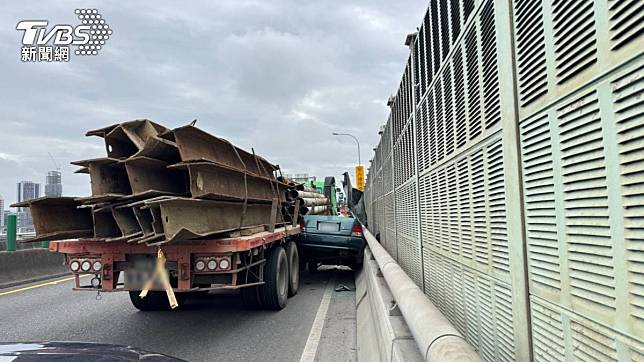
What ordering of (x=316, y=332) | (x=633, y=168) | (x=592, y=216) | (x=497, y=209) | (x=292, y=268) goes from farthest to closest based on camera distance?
(x=292, y=268) < (x=316, y=332) < (x=497, y=209) < (x=592, y=216) < (x=633, y=168)

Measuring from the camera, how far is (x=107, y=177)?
18.5 feet

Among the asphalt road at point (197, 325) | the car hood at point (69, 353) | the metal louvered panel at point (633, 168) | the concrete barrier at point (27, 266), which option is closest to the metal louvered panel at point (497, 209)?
the metal louvered panel at point (633, 168)

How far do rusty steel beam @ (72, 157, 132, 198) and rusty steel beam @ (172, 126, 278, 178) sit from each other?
2.75 ft

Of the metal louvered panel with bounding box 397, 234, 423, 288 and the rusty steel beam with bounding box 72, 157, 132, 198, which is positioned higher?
the rusty steel beam with bounding box 72, 157, 132, 198

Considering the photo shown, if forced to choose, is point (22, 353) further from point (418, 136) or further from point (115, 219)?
point (418, 136)

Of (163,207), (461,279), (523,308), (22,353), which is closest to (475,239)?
(461,279)

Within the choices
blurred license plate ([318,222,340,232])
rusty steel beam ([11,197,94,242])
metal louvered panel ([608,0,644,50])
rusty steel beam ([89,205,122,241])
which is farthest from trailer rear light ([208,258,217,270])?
blurred license plate ([318,222,340,232])

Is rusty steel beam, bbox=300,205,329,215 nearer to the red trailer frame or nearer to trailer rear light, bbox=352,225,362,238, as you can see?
trailer rear light, bbox=352,225,362,238

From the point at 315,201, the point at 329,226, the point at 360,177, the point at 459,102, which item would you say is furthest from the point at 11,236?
the point at 360,177

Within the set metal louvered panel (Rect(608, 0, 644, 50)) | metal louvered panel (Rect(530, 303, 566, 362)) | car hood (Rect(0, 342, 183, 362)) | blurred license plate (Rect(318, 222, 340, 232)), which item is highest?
metal louvered panel (Rect(608, 0, 644, 50))

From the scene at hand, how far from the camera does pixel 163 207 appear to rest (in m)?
4.82

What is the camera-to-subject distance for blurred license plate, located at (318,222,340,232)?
36.7ft

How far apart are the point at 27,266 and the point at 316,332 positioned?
980cm

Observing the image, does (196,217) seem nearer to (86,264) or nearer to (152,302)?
(86,264)
